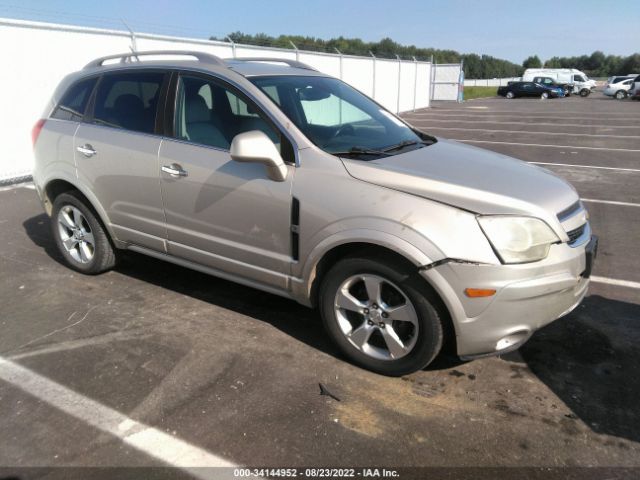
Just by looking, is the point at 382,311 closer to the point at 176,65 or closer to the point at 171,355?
the point at 171,355

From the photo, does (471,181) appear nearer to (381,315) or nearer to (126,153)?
(381,315)

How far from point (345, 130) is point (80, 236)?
2.67 metres

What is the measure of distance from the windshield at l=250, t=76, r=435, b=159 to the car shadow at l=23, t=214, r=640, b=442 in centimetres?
136

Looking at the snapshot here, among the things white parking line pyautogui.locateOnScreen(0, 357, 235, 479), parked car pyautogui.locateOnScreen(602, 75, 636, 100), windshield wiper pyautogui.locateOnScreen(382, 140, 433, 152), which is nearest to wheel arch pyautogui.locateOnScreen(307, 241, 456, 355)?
windshield wiper pyautogui.locateOnScreen(382, 140, 433, 152)

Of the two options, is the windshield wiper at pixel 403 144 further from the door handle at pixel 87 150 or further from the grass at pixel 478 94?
the grass at pixel 478 94

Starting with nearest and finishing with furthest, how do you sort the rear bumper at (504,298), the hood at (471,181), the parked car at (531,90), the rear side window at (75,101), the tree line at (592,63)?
the rear bumper at (504,298), the hood at (471,181), the rear side window at (75,101), the parked car at (531,90), the tree line at (592,63)

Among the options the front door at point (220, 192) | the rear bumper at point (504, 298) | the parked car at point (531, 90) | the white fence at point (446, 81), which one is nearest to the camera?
the rear bumper at point (504, 298)

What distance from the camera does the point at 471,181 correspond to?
284 cm

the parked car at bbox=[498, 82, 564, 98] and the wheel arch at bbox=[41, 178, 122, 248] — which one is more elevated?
the wheel arch at bbox=[41, 178, 122, 248]

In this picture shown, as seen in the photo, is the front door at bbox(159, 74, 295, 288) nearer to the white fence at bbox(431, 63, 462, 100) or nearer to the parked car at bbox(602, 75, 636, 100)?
the white fence at bbox(431, 63, 462, 100)

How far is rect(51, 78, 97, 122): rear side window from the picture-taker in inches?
170

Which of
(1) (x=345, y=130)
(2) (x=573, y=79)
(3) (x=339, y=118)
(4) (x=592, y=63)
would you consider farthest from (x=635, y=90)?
(4) (x=592, y=63)

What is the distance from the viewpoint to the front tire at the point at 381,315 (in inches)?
109
